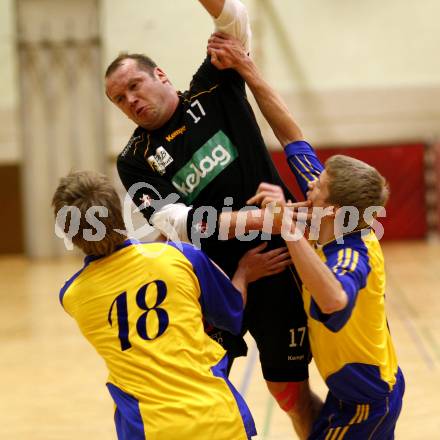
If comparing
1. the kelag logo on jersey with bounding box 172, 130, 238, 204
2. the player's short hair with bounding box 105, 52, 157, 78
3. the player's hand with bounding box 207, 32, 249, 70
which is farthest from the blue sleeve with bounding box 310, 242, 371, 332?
the player's short hair with bounding box 105, 52, 157, 78

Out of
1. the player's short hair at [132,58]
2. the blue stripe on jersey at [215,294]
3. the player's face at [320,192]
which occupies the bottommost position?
the blue stripe on jersey at [215,294]

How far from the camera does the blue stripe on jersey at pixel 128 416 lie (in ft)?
8.80

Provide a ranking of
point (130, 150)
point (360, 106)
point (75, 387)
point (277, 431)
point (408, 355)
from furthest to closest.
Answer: point (360, 106) < point (408, 355) < point (75, 387) < point (277, 431) < point (130, 150)

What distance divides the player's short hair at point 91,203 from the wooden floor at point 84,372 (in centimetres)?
236

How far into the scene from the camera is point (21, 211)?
14023mm

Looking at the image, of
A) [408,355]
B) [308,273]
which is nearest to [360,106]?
[408,355]

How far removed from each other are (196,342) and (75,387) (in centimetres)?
344

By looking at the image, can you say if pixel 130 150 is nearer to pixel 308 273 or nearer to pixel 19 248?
pixel 308 273

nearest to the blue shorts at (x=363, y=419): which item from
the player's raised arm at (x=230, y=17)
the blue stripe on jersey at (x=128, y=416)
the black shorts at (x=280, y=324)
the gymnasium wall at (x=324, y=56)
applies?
the black shorts at (x=280, y=324)

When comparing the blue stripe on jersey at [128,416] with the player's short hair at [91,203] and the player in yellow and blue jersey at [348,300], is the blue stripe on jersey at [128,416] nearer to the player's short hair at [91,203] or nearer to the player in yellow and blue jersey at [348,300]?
the player's short hair at [91,203]

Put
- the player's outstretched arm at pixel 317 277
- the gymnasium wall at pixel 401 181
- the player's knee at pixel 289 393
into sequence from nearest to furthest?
the player's outstretched arm at pixel 317 277 < the player's knee at pixel 289 393 < the gymnasium wall at pixel 401 181

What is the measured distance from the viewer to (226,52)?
340 cm

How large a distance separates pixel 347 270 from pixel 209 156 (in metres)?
0.96

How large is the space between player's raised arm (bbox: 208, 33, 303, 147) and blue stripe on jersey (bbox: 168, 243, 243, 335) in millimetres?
964
